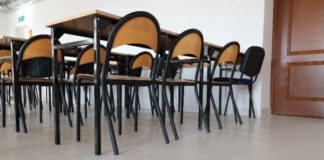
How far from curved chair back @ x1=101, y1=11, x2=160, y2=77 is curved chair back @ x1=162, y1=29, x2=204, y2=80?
0.22 metres

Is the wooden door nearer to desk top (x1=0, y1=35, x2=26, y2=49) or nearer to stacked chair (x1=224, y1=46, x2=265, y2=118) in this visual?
stacked chair (x1=224, y1=46, x2=265, y2=118)

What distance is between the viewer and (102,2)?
215 inches

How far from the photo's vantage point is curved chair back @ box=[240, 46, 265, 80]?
2701 millimetres

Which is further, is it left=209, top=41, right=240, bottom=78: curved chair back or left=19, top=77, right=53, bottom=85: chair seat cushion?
left=209, top=41, right=240, bottom=78: curved chair back

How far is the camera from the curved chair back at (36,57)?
1.93m

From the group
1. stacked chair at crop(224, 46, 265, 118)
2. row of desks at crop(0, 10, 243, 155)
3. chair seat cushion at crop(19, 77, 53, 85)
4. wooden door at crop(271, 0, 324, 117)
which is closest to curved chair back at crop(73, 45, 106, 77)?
row of desks at crop(0, 10, 243, 155)

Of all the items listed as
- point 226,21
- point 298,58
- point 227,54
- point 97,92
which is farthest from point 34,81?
point 298,58

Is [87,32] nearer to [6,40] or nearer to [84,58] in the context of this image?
[84,58]

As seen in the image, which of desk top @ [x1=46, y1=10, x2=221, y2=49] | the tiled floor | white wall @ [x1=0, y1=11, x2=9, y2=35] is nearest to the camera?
the tiled floor

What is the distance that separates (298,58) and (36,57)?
3.19 meters

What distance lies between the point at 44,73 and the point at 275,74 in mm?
2998

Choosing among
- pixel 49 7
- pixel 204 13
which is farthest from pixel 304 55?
pixel 49 7

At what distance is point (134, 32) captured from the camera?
1.45m

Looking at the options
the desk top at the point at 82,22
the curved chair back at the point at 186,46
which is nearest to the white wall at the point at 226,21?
the curved chair back at the point at 186,46
